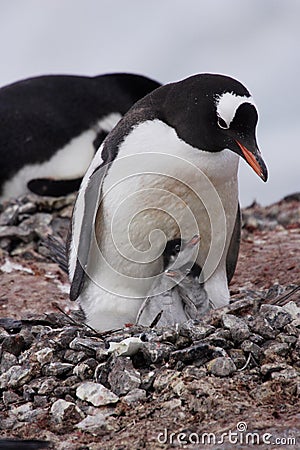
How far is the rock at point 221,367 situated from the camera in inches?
123

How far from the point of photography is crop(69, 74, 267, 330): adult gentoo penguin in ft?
12.1

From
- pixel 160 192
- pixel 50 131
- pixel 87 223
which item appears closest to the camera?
pixel 160 192

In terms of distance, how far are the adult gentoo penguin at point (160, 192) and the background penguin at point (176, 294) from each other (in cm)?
7

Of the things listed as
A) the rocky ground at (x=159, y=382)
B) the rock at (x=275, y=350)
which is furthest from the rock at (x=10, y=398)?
the rock at (x=275, y=350)

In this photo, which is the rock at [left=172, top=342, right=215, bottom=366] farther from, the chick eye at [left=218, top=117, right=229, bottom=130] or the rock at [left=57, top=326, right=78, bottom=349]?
the chick eye at [left=218, top=117, right=229, bottom=130]

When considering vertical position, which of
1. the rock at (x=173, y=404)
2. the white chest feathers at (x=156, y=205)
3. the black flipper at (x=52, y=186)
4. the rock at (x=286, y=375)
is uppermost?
the white chest feathers at (x=156, y=205)

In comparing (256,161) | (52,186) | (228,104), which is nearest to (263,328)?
(256,161)

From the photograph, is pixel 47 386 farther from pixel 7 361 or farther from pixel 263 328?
pixel 263 328

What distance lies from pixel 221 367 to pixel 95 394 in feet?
1.54

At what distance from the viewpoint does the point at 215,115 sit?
367 cm

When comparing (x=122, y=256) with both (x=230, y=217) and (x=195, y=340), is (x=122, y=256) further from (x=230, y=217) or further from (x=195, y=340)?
(x=195, y=340)

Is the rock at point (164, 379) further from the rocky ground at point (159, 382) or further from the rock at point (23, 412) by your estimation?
the rock at point (23, 412)

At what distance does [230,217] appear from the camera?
4.00 meters

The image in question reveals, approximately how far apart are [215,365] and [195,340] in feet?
0.67
